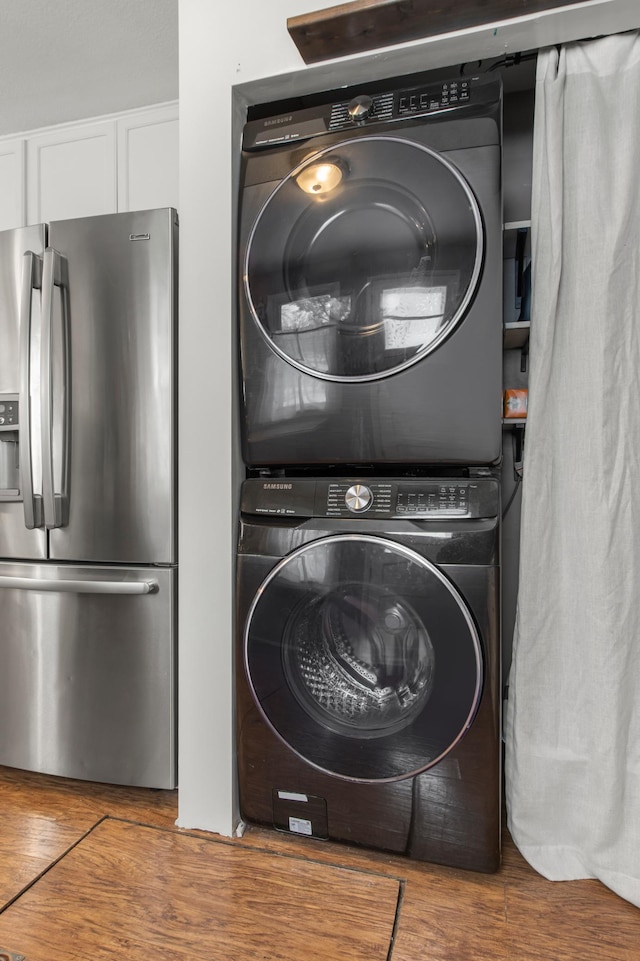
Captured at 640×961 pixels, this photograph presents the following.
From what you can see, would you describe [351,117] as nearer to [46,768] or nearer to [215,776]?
[215,776]

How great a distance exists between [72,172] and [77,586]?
74.4 inches

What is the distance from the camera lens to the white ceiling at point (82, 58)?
1888 mm

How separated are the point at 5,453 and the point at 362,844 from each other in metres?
1.57

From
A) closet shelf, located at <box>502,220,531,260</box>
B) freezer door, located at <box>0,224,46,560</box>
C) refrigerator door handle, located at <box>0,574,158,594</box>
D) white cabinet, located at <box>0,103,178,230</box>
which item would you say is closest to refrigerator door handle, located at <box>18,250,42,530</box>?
freezer door, located at <box>0,224,46,560</box>

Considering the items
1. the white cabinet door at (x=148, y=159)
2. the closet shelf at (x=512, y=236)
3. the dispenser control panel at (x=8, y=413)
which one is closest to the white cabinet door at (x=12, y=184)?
the white cabinet door at (x=148, y=159)

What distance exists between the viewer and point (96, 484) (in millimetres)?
1697

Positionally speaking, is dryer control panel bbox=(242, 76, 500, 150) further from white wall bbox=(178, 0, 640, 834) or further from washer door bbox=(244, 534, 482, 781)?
washer door bbox=(244, 534, 482, 781)

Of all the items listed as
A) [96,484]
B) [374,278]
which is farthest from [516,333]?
[96,484]

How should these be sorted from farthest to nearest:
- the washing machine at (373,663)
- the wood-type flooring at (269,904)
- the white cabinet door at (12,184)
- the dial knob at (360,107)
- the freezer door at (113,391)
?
the white cabinet door at (12,184) < the freezer door at (113,391) < the dial knob at (360,107) < the washing machine at (373,663) < the wood-type flooring at (269,904)

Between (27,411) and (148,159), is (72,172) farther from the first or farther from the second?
(27,411)

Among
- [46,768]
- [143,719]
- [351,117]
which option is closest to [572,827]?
[143,719]

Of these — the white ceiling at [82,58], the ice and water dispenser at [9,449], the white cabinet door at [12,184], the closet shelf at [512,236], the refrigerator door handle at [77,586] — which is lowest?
the refrigerator door handle at [77,586]

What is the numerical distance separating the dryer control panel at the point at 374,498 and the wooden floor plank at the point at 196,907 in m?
0.88

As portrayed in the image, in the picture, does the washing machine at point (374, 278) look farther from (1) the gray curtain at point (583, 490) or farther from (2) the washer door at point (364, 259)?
(1) the gray curtain at point (583, 490)
